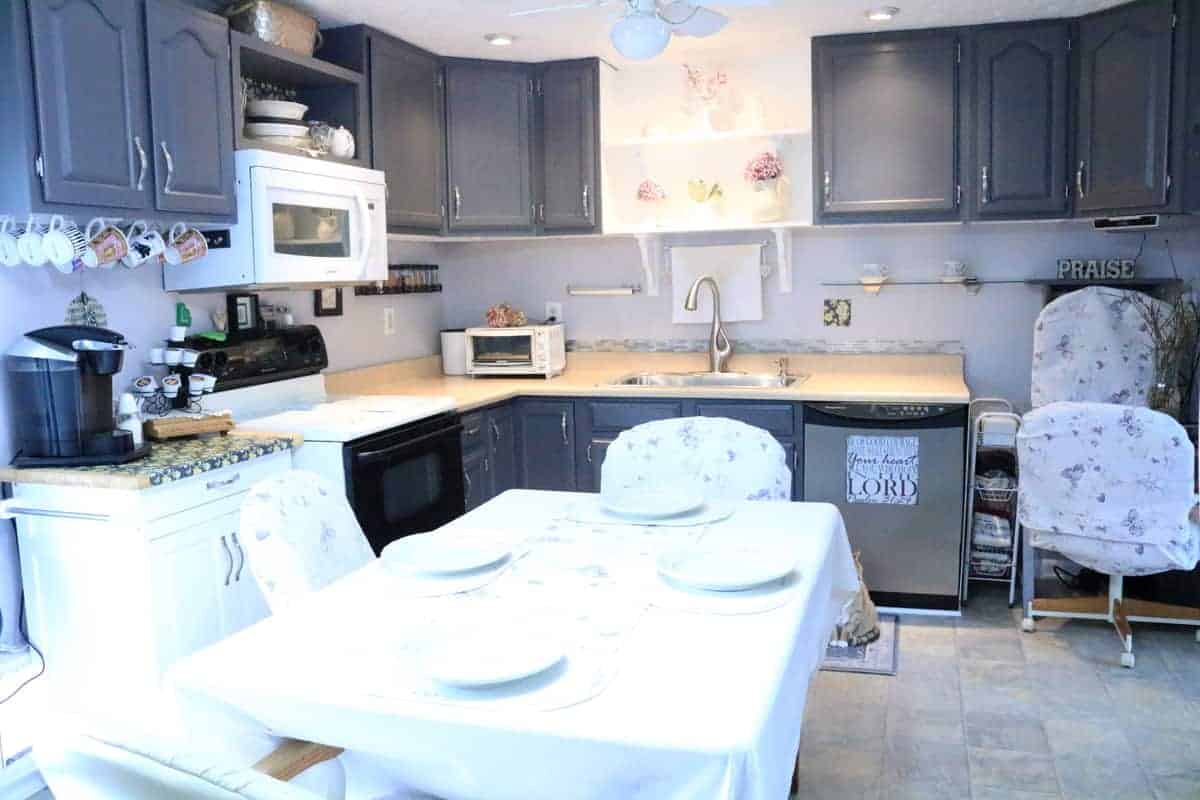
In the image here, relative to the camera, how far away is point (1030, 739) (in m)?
2.78

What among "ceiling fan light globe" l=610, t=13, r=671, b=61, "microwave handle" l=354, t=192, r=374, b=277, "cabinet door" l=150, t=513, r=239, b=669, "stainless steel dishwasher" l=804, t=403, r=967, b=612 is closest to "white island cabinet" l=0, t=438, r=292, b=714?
"cabinet door" l=150, t=513, r=239, b=669

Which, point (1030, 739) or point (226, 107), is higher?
point (226, 107)

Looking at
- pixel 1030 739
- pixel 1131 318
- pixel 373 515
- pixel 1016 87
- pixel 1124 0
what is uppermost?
pixel 1124 0

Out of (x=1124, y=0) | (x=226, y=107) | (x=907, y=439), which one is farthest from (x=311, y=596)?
(x=1124, y=0)

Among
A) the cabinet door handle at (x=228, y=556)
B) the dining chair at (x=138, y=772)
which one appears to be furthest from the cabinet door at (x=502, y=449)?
the dining chair at (x=138, y=772)

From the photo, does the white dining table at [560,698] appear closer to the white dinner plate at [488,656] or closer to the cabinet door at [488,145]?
the white dinner plate at [488,656]

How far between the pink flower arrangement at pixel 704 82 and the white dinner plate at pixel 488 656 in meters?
3.26

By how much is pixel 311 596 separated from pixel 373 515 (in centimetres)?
136

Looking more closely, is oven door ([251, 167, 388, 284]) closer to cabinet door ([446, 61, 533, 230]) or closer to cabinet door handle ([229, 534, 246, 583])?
cabinet door ([446, 61, 533, 230])

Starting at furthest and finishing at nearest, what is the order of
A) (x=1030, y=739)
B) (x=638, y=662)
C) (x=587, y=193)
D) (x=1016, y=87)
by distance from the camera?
(x=587, y=193)
(x=1016, y=87)
(x=1030, y=739)
(x=638, y=662)

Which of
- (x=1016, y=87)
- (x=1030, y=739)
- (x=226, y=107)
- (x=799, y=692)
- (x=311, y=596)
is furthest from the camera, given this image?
(x=1016, y=87)

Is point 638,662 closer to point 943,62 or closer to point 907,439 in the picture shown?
point 907,439

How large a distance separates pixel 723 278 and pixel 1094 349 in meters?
1.50

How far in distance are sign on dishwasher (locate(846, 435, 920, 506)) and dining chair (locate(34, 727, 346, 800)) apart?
10.0ft
